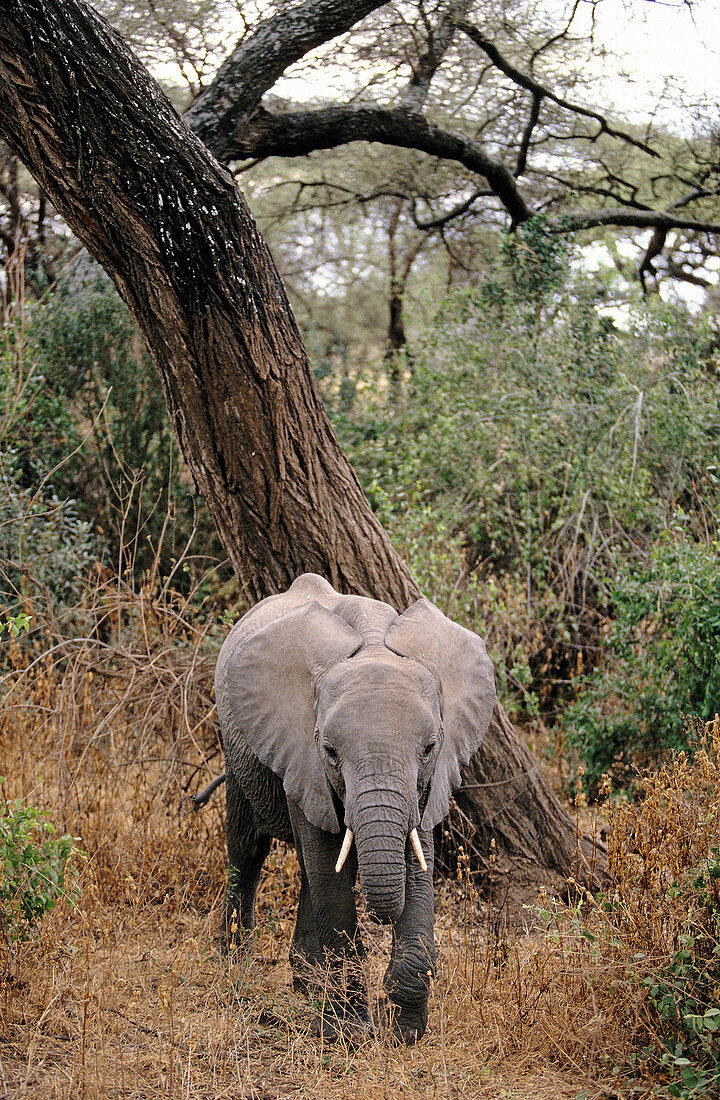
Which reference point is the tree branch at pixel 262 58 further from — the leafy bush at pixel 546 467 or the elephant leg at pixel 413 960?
the elephant leg at pixel 413 960

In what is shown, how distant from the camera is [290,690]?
377 centimetres

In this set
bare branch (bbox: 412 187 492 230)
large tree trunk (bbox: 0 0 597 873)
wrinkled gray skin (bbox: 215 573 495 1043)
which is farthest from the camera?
bare branch (bbox: 412 187 492 230)

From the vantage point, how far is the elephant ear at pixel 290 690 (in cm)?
364

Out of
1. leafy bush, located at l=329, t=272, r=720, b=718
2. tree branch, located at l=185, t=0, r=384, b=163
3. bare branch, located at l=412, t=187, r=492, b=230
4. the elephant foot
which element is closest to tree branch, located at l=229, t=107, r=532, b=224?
tree branch, located at l=185, t=0, r=384, b=163

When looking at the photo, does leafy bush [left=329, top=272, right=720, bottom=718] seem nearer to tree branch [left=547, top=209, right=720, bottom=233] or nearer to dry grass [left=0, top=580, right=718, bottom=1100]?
tree branch [left=547, top=209, right=720, bottom=233]

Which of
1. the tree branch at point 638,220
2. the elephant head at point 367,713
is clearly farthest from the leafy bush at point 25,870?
the tree branch at point 638,220

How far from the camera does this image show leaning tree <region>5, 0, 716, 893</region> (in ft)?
14.4

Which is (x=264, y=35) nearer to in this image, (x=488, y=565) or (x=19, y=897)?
(x=488, y=565)

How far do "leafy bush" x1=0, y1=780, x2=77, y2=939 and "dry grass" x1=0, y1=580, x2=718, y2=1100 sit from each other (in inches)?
4.9

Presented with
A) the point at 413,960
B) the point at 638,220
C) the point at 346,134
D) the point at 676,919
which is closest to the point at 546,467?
the point at 346,134

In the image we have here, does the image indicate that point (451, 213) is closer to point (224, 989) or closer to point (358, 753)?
point (224, 989)

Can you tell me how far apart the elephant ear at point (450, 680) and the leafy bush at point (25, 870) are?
4.74ft

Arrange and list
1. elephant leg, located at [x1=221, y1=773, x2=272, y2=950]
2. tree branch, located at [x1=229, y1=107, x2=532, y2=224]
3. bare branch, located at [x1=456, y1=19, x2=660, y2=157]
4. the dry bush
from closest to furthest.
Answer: elephant leg, located at [x1=221, y1=773, x2=272, y2=950] → the dry bush → tree branch, located at [x1=229, y1=107, x2=532, y2=224] → bare branch, located at [x1=456, y1=19, x2=660, y2=157]

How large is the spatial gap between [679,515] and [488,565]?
1997mm
